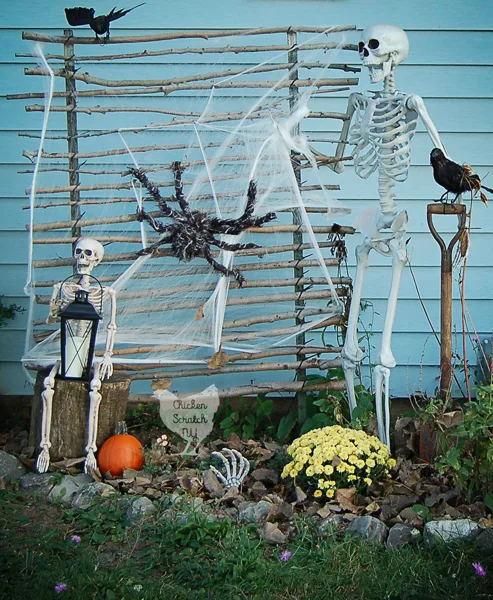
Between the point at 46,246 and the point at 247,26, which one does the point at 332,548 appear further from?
the point at 247,26

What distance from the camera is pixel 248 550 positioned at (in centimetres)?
374

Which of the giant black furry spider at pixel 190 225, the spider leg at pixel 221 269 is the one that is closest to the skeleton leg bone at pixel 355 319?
the giant black furry spider at pixel 190 225

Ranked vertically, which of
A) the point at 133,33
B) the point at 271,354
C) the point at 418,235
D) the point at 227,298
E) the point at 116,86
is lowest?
the point at 271,354

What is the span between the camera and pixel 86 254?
15.5 feet

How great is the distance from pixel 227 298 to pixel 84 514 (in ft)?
5.11

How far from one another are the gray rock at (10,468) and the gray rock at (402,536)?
200 centimetres

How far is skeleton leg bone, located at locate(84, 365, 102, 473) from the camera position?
4716 millimetres

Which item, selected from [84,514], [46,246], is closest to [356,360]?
[84,514]

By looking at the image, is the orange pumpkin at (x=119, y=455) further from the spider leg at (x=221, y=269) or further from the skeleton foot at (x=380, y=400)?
the skeleton foot at (x=380, y=400)

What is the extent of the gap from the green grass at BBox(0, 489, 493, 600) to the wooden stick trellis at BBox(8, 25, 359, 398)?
52.6 inches

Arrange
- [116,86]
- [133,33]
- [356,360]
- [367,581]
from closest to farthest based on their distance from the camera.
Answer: [367,581]
[356,360]
[116,86]
[133,33]

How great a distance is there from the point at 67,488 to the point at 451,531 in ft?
6.31

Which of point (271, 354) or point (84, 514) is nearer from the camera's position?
point (84, 514)

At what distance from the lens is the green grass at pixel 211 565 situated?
136 inches
